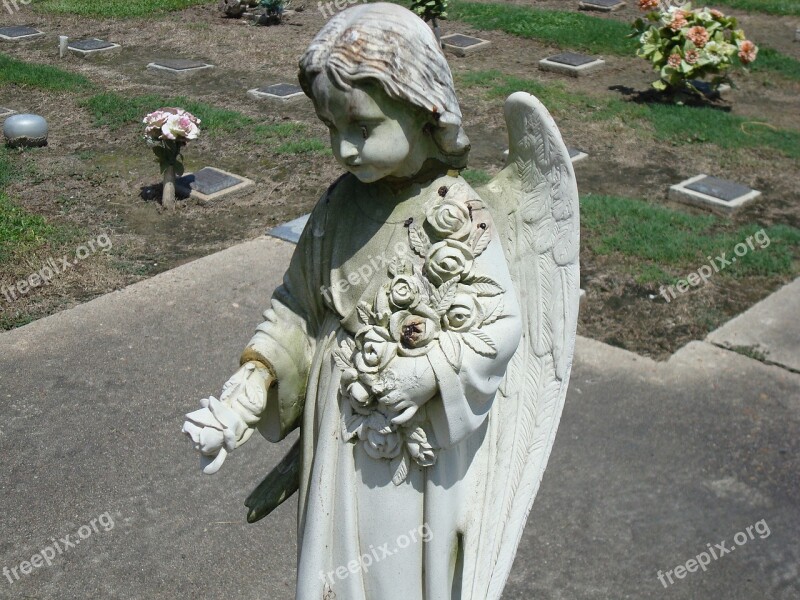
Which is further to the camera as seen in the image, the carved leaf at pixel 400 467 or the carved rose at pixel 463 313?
the carved leaf at pixel 400 467

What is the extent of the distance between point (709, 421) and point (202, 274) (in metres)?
3.39

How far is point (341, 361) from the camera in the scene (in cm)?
224

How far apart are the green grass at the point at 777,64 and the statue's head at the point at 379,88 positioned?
410 inches

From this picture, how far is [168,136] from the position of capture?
7750 mm

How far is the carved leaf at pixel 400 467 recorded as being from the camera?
2.29 meters

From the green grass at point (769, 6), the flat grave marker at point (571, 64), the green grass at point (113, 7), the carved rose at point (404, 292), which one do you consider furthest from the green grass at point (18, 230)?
the green grass at point (769, 6)

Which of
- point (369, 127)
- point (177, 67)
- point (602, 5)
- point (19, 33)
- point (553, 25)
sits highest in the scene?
point (369, 127)

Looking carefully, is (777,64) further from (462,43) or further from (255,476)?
(255,476)

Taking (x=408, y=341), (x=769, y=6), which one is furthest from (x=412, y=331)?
(x=769, y=6)

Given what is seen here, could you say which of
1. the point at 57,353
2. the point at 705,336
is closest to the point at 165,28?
the point at 57,353

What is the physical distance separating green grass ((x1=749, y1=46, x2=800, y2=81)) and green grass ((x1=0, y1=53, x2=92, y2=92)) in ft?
24.7

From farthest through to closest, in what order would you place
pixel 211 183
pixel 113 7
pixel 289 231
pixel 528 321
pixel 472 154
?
pixel 113 7
pixel 472 154
pixel 211 183
pixel 289 231
pixel 528 321

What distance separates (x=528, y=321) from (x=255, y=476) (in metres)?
2.69

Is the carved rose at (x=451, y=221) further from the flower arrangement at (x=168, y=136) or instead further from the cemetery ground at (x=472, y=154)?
the flower arrangement at (x=168, y=136)
